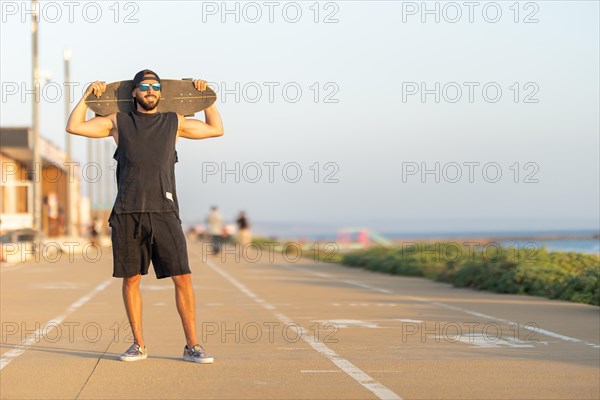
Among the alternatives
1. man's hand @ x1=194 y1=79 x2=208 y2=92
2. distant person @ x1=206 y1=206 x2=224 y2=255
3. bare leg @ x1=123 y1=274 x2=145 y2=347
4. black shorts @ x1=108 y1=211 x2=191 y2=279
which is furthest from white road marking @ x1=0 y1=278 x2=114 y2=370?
distant person @ x1=206 y1=206 x2=224 y2=255

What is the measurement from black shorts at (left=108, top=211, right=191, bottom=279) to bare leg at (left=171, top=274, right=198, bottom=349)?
0.38ft

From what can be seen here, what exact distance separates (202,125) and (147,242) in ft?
3.75

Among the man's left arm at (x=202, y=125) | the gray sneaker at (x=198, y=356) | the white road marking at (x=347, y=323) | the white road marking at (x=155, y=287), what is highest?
the man's left arm at (x=202, y=125)

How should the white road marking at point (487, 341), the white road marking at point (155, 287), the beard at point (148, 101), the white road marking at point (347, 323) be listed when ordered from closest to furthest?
the beard at point (148, 101) < the white road marking at point (487, 341) < the white road marking at point (347, 323) < the white road marking at point (155, 287)

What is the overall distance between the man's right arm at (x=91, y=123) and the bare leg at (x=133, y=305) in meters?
1.28

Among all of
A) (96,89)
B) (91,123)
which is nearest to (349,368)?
(91,123)

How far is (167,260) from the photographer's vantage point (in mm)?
9852

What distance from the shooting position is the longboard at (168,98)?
1001cm

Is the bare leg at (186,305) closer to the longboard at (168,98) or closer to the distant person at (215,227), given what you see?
the longboard at (168,98)

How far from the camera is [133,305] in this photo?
10023 millimetres

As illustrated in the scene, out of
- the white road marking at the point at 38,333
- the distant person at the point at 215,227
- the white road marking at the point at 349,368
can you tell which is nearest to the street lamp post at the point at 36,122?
the distant person at the point at 215,227

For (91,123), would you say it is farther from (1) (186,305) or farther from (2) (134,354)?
(2) (134,354)

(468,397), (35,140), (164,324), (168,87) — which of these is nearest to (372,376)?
(468,397)

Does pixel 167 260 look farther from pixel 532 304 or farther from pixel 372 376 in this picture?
pixel 532 304
